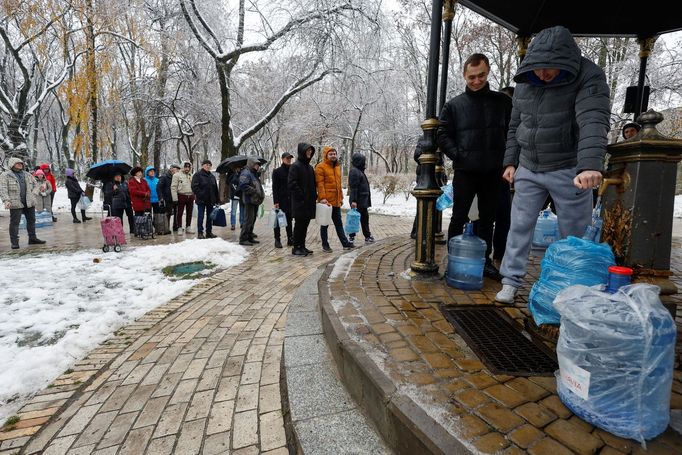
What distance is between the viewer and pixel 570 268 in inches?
88.8

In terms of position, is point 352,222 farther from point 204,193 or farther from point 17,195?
point 17,195

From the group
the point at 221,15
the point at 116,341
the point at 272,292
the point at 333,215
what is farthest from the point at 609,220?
the point at 221,15

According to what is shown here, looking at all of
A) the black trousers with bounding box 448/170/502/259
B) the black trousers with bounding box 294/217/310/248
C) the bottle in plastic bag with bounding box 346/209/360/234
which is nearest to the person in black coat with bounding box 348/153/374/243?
the bottle in plastic bag with bounding box 346/209/360/234

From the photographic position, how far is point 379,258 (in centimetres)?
459

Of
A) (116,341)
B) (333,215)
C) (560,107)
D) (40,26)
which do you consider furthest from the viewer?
(40,26)

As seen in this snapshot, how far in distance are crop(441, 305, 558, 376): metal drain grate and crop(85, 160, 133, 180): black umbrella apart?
1033 cm

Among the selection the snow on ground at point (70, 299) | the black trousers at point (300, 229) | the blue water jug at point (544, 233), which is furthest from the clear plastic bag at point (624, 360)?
the black trousers at point (300, 229)

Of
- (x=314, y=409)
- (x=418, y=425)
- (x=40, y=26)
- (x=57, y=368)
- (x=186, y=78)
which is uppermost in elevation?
(x=40, y=26)

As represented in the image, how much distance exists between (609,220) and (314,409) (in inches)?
88.9

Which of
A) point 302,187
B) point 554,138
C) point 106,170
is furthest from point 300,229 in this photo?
point 106,170

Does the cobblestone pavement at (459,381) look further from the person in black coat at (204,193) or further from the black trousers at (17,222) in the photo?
the black trousers at (17,222)

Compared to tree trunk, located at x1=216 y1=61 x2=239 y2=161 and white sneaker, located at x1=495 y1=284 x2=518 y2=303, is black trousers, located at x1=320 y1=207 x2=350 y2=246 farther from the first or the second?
tree trunk, located at x1=216 y1=61 x2=239 y2=161

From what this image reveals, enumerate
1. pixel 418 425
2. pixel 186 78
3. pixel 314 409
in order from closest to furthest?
1. pixel 418 425
2. pixel 314 409
3. pixel 186 78

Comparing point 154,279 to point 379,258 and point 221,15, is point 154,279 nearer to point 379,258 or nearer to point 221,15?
point 379,258
